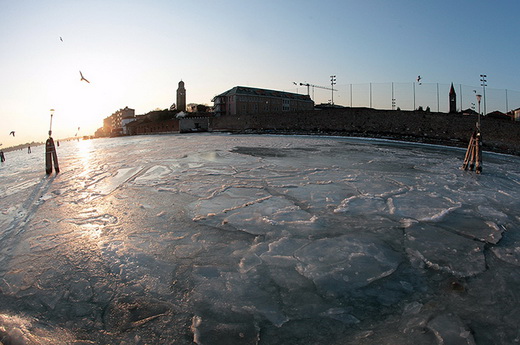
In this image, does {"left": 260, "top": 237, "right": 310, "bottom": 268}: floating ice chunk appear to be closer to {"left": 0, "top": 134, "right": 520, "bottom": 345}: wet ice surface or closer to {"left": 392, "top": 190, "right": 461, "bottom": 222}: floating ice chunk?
{"left": 0, "top": 134, "right": 520, "bottom": 345}: wet ice surface

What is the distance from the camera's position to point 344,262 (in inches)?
107

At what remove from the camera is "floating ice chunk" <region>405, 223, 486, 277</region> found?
8.70 feet

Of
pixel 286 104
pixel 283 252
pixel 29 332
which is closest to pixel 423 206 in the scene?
pixel 283 252

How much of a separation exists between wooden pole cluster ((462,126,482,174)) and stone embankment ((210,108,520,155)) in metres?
10.7

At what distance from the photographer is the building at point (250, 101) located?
188ft

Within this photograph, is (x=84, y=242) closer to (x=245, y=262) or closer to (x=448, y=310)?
(x=245, y=262)

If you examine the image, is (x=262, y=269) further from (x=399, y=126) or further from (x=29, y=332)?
(x=399, y=126)

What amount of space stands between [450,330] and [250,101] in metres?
59.0

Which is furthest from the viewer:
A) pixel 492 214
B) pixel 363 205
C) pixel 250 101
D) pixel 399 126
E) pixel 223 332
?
pixel 250 101

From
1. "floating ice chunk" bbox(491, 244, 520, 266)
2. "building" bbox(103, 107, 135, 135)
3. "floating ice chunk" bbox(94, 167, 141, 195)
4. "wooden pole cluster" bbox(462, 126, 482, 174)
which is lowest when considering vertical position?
"floating ice chunk" bbox(491, 244, 520, 266)

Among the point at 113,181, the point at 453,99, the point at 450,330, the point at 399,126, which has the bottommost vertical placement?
the point at 450,330

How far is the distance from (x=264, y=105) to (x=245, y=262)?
60247 millimetres

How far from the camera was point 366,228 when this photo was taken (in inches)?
140

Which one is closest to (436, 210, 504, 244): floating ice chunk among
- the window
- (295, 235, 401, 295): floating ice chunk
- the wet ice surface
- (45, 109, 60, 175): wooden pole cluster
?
the wet ice surface
